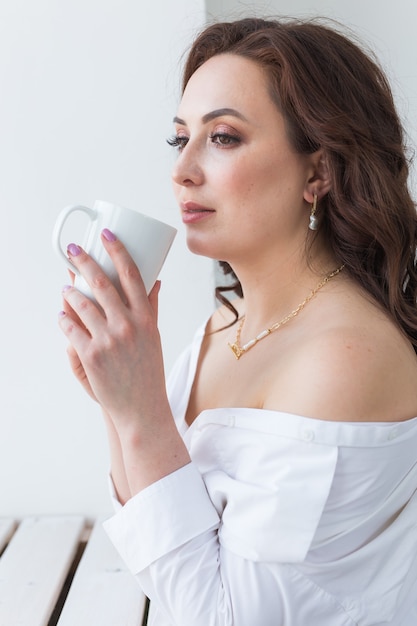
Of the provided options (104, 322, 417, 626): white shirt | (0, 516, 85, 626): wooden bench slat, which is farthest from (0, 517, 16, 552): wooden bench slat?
(104, 322, 417, 626): white shirt

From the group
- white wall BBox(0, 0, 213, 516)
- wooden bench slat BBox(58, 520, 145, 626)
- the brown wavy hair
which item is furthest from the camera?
white wall BBox(0, 0, 213, 516)

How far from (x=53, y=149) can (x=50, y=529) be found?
2.51 feet

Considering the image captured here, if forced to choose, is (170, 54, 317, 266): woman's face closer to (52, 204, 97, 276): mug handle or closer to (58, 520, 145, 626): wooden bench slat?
(52, 204, 97, 276): mug handle

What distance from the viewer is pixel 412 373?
3.18 feet

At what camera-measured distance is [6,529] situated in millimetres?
1636

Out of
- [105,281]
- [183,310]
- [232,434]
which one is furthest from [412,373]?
[183,310]

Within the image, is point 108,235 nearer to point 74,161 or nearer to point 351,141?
point 351,141

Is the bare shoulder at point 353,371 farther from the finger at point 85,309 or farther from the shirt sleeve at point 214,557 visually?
the finger at point 85,309

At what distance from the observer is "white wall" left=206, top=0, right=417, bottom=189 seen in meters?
1.67

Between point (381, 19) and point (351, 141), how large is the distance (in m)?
0.79

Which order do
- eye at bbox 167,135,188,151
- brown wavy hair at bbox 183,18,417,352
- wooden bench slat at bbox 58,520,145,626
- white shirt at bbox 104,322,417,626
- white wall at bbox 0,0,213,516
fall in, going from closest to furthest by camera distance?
1. white shirt at bbox 104,322,417,626
2. brown wavy hair at bbox 183,18,417,352
3. eye at bbox 167,135,188,151
4. wooden bench slat at bbox 58,520,145,626
5. white wall at bbox 0,0,213,516

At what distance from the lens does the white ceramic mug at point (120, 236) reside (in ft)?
3.05

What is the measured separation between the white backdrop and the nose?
53cm

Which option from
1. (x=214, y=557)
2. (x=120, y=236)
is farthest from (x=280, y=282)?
(x=214, y=557)
